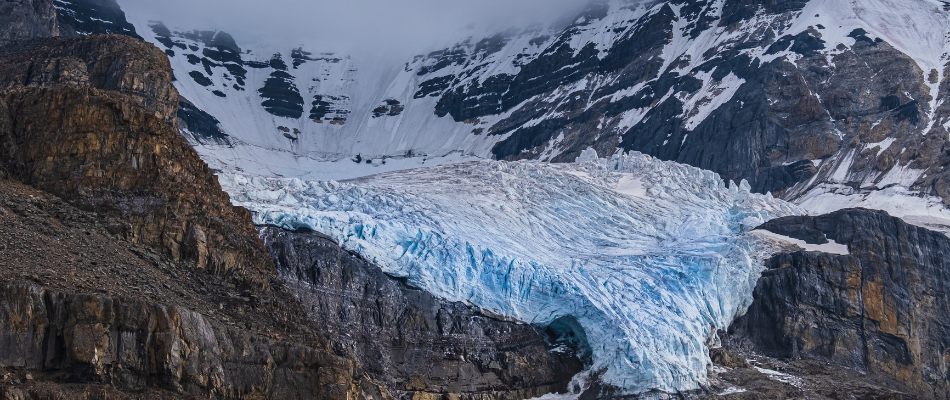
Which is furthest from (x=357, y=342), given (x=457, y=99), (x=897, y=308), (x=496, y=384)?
(x=457, y=99)

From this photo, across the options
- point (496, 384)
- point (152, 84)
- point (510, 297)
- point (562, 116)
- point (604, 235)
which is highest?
point (562, 116)

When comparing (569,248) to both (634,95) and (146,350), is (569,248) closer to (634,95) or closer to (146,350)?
(146,350)

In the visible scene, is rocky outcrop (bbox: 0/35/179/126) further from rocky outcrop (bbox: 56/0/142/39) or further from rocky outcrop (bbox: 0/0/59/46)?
rocky outcrop (bbox: 56/0/142/39)

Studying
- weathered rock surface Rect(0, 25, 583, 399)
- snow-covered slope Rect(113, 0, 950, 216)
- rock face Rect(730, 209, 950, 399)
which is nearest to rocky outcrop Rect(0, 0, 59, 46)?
weathered rock surface Rect(0, 25, 583, 399)

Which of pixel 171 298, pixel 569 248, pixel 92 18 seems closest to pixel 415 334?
pixel 569 248

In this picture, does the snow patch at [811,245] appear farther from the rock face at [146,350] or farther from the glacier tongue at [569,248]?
the rock face at [146,350]

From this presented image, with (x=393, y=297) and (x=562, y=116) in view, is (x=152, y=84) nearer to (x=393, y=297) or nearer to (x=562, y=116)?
(x=393, y=297)
